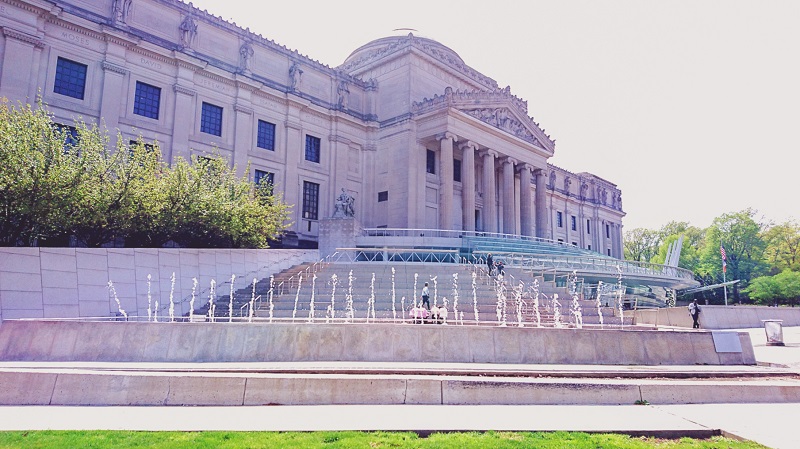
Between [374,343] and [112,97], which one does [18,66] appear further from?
[374,343]

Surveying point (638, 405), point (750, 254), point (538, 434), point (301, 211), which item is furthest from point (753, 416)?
point (750, 254)

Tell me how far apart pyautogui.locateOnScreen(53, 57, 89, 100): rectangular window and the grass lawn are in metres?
29.5

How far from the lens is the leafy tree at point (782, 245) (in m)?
70.1

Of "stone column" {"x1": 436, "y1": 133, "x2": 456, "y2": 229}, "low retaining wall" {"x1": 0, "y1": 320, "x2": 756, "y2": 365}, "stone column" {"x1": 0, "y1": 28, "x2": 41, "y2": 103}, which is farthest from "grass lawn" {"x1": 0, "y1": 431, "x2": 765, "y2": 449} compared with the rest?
"stone column" {"x1": 436, "y1": 133, "x2": 456, "y2": 229}

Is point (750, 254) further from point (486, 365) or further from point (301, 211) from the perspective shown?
point (486, 365)

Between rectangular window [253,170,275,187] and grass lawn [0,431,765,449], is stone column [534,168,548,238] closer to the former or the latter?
rectangular window [253,170,275,187]

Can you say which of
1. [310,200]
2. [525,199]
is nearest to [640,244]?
[525,199]

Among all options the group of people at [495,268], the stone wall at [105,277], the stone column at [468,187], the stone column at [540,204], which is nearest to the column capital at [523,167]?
the stone column at [540,204]

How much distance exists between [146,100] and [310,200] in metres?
14.2

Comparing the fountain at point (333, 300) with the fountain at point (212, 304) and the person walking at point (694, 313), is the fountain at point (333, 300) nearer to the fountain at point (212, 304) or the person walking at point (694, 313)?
the fountain at point (212, 304)

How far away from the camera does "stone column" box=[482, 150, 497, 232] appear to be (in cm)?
4459

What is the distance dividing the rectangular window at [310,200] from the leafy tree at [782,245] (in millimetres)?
65131

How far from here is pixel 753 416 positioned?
321 inches

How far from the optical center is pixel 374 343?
41.3 ft
